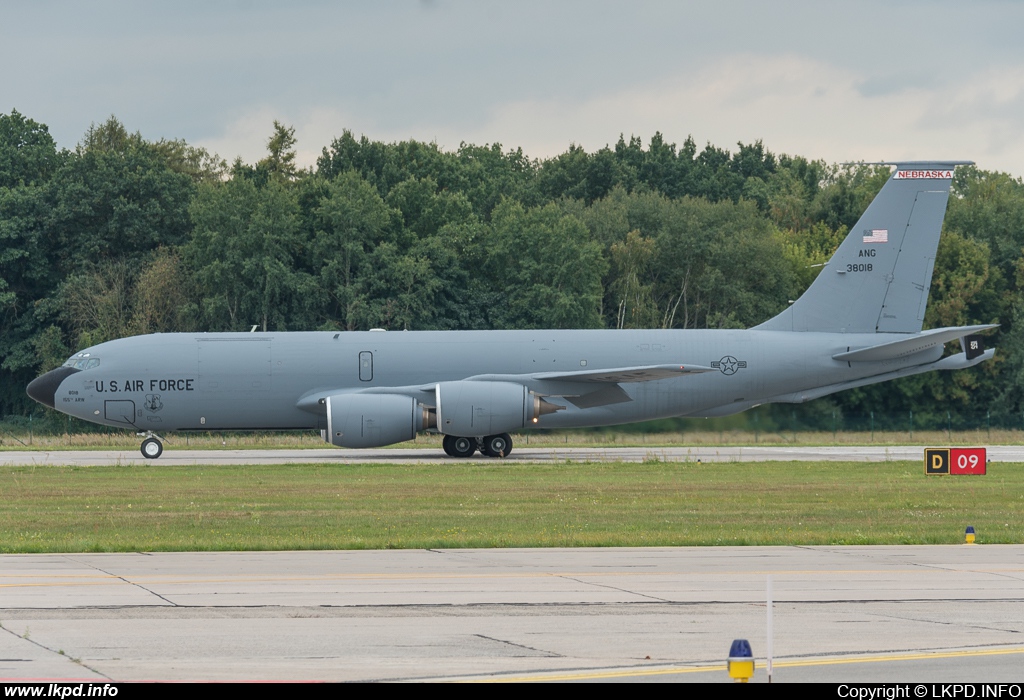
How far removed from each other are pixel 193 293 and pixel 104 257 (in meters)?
6.98

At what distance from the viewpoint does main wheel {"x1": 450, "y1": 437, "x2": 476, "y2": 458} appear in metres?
41.1

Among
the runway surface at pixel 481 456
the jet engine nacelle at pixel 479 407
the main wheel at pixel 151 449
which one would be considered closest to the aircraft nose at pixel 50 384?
the runway surface at pixel 481 456

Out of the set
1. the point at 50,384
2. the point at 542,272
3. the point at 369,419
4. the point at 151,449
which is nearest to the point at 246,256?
the point at 542,272

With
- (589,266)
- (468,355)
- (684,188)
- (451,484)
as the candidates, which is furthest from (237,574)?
(684,188)

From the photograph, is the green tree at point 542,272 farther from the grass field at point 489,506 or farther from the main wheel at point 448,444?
the grass field at point 489,506

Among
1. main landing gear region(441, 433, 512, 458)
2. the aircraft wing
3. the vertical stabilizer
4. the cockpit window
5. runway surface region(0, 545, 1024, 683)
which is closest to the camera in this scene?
runway surface region(0, 545, 1024, 683)

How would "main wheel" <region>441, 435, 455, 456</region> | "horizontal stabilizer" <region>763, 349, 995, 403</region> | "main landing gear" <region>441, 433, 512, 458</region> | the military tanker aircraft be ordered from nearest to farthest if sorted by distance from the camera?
1. the military tanker aircraft
2. "main landing gear" <region>441, 433, 512, 458</region>
3. "main wheel" <region>441, 435, 455, 456</region>
4. "horizontal stabilizer" <region>763, 349, 995, 403</region>

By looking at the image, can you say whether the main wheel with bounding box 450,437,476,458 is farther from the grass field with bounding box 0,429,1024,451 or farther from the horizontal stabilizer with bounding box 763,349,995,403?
the horizontal stabilizer with bounding box 763,349,995,403

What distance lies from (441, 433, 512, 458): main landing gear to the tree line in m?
25.1

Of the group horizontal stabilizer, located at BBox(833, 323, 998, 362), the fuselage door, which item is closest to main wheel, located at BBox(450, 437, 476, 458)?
the fuselage door

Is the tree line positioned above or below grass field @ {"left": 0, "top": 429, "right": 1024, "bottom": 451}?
above

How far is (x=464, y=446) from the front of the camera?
135 ft

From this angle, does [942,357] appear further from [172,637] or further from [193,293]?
[193,293]

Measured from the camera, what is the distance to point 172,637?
11.5 meters
